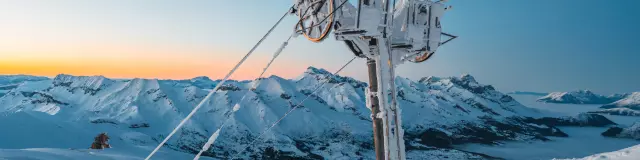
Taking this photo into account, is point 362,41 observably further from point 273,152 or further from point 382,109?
point 273,152

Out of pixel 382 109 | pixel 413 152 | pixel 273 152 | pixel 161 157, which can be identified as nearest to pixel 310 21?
pixel 382 109

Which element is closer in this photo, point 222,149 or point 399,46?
point 399,46

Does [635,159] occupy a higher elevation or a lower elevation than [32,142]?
lower

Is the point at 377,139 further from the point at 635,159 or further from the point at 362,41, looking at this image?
the point at 635,159

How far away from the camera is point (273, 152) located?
187m

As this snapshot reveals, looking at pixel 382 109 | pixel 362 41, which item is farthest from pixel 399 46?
pixel 382 109

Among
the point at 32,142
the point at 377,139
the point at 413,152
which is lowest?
the point at 377,139

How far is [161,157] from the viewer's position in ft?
93.8

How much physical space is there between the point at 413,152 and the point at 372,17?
19621 cm

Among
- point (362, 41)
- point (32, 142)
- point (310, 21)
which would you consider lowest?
point (362, 41)

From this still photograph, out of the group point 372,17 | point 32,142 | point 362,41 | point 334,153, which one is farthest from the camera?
point 334,153

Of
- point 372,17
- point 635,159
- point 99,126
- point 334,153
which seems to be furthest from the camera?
point 334,153

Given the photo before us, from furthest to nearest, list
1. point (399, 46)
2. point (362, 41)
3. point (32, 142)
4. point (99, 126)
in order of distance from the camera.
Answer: point (99, 126) < point (32, 142) < point (399, 46) < point (362, 41)

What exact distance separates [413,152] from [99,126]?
488 ft
